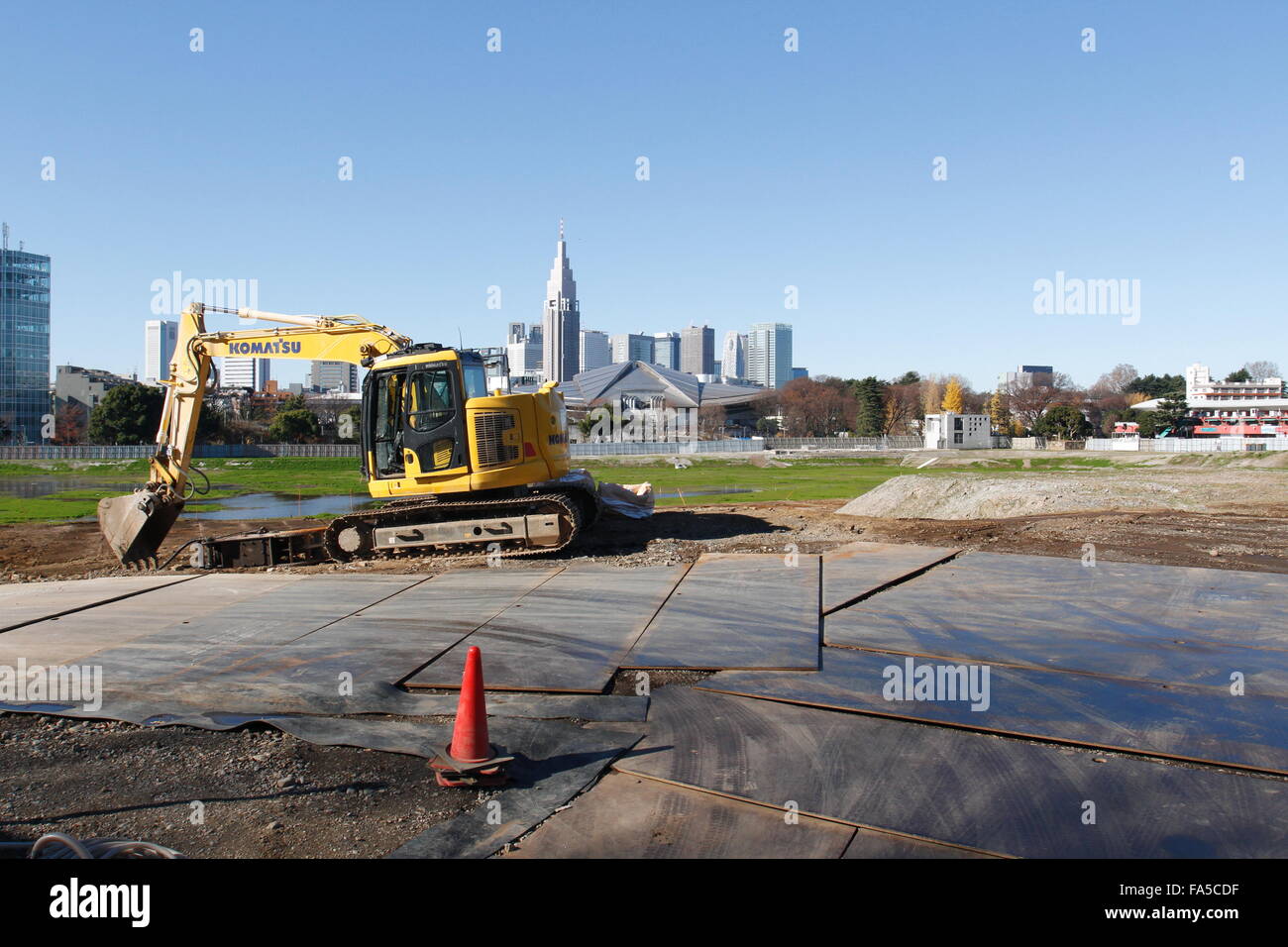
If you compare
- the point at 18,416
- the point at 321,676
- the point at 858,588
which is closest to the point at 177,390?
the point at 321,676

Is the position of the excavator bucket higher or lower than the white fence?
lower

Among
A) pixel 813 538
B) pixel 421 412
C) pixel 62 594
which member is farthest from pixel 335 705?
pixel 813 538

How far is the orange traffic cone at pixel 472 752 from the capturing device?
5.54 metres

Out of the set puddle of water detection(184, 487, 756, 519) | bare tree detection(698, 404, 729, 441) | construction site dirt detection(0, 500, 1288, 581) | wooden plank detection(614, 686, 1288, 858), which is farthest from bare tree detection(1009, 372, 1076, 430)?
wooden plank detection(614, 686, 1288, 858)

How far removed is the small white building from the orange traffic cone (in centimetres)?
8206

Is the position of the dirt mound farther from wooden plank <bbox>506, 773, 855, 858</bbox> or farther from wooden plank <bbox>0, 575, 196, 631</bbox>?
wooden plank <bbox>506, 773, 855, 858</bbox>

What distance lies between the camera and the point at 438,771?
5.61 m

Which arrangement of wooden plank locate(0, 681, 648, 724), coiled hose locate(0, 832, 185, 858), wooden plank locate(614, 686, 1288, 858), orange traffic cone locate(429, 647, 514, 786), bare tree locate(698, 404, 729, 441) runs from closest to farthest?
1. coiled hose locate(0, 832, 185, 858)
2. wooden plank locate(614, 686, 1288, 858)
3. orange traffic cone locate(429, 647, 514, 786)
4. wooden plank locate(0, 681, 648, 724)
5. bare tree locate(698, 404, 729, 441)

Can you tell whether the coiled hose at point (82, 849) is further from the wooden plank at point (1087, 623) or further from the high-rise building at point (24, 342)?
the high-rise building at point (24, 342)

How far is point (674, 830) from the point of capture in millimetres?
4863

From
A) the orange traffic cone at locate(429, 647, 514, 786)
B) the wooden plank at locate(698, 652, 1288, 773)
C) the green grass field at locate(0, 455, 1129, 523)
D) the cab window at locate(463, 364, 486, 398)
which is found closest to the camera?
the orange traffic cone at locate(429, 647, 514, 786)

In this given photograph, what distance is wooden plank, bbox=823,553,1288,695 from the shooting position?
8227 mm

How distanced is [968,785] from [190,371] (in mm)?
14682
